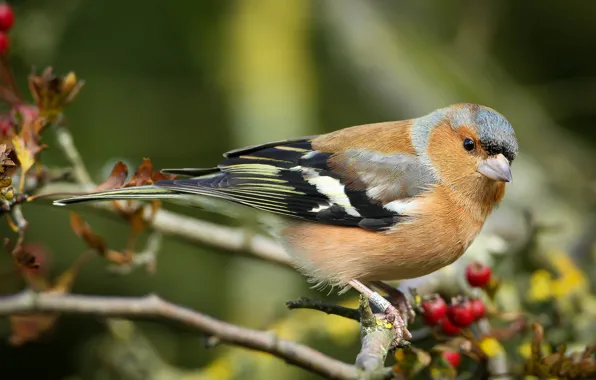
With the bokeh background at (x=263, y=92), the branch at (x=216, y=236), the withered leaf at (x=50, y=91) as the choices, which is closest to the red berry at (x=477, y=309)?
the branch at (x=216, y=236)

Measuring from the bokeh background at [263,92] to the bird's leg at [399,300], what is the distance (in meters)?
1.27

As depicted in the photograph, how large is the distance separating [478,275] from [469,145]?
846 millimetres

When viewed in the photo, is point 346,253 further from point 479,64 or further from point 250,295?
point 479,64

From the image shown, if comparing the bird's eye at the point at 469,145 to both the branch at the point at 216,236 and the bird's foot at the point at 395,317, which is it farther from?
the branch at the point at 216,236

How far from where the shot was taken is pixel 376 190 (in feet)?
13.3

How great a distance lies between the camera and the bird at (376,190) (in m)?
3.77

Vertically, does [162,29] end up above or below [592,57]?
below

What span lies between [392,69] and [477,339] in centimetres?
424

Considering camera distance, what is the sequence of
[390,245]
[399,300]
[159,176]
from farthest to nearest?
[399,300] → [390,245] → [159,176]

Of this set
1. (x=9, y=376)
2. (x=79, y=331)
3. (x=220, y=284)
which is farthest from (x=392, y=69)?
(x=9, y=376)

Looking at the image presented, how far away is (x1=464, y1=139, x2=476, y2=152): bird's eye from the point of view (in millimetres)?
3991

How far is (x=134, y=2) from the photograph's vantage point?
8.38 metres

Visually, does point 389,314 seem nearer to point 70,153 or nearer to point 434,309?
point 434,309

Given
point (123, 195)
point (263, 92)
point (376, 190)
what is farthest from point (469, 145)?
point (263, 92)
